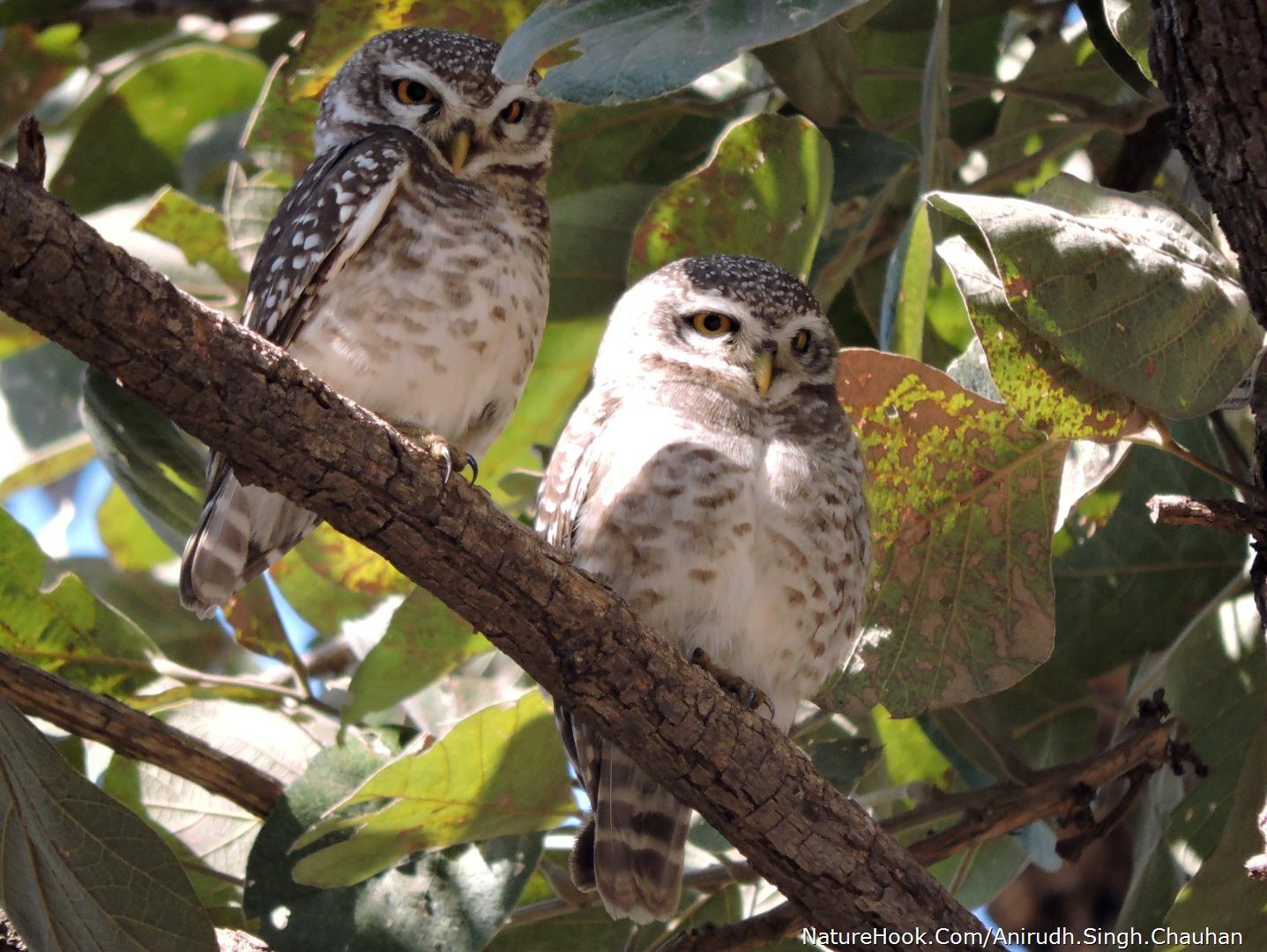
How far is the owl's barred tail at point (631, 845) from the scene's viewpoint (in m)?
2.69

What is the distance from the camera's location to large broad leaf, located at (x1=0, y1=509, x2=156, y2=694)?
3.00m

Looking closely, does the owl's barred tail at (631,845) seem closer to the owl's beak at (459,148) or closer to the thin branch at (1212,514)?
the thin branch at (1212,514)

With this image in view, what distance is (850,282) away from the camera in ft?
12.6

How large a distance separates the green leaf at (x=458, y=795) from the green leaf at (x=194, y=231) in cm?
145

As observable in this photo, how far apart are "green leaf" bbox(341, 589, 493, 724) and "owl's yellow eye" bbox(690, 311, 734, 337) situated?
0.78m

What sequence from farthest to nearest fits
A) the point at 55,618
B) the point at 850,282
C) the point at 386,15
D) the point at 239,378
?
the point at 850,282, the point at 386,15, the point at 55,618, the point at 239,378

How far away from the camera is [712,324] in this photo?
307 centimetres

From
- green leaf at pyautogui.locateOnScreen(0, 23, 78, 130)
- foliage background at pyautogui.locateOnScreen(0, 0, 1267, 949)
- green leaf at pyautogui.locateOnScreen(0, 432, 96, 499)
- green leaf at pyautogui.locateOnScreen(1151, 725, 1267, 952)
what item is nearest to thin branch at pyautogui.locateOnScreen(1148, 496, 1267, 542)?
foliage background at pyautogui.locateOnScreen(0, 0, 1267, 949)

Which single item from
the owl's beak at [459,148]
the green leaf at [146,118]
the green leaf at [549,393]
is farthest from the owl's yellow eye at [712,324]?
the green leaf at [146,118]

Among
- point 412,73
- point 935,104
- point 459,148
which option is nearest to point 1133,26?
point 935,104

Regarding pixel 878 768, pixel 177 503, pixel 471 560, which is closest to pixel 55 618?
pixel 177 503

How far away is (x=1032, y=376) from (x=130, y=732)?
1688 millimetres

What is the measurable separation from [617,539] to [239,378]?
100cm

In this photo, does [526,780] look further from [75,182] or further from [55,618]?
[75,182]
